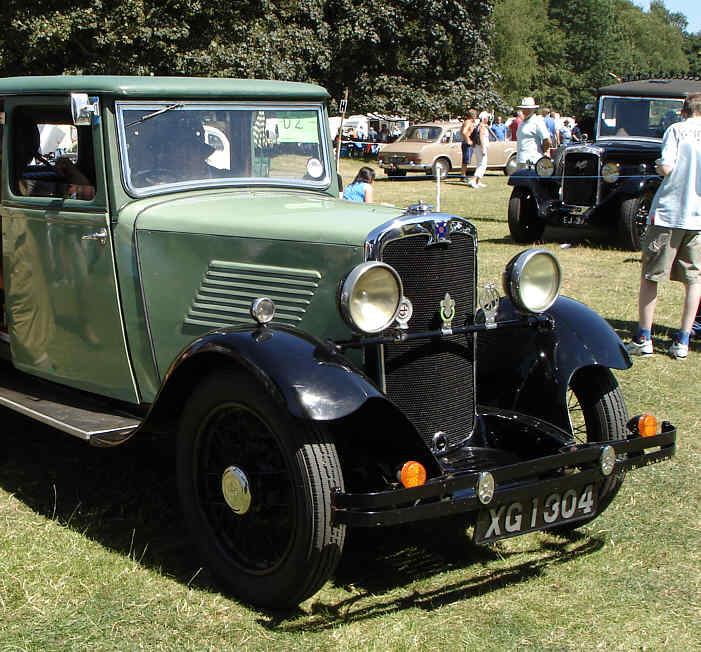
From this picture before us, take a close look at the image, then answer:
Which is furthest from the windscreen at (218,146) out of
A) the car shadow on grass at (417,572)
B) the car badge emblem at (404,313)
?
the car shadow on grass at (417,572)

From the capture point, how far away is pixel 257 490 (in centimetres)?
301

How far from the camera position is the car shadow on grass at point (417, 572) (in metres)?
3.04

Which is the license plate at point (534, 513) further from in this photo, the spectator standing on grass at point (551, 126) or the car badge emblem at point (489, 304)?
the spectator standing on grass at point (551, 126)

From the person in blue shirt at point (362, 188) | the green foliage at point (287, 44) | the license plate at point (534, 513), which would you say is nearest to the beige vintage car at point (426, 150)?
the green foliage at point (287, 44)

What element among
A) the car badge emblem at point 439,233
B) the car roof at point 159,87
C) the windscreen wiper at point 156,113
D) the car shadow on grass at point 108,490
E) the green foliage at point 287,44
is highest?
the green foliage at point 287,44

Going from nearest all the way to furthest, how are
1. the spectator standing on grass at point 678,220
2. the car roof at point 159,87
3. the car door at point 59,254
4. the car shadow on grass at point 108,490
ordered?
1. the car shadow on grass at point 108,490
2. the car roof at point 159,87
3. the car door at point 59,254
4. the spectator standing on grass at point 678,220

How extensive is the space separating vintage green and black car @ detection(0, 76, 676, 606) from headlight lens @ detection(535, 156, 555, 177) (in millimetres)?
7546

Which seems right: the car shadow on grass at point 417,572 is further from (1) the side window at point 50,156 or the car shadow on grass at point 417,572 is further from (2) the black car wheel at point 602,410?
(1) the side window at point 50,156

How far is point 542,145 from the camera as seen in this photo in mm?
13898

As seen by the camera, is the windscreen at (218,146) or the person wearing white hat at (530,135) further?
the person wearing white hat at (530,135)

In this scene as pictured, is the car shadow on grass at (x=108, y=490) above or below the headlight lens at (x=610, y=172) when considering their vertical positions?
below

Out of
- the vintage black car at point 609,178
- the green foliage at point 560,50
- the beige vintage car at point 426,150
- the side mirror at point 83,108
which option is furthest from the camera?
the green foliage at point 560,50

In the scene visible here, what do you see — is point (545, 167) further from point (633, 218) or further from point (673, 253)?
point (673, 253)

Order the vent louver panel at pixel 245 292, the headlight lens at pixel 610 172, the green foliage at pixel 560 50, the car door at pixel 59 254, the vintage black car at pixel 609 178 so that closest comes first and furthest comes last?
1. the vent louver panel at pixel 245 292
2. the car door at pixel 59 254
3. the vintage black car at pixel 609 178
4. the headlight lens at pixel 610 172
5. the green foliage at pixel 560 50
